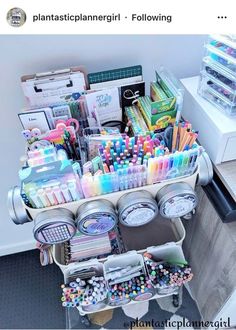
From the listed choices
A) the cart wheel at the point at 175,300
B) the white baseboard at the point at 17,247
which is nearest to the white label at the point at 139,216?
the cart wheel at the point at 175,300

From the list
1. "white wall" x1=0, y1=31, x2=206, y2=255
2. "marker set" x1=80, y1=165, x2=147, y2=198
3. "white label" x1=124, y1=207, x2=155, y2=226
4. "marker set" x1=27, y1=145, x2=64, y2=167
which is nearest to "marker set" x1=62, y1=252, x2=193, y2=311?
"white label" x1=124, y1=207, x2=155, y2=226

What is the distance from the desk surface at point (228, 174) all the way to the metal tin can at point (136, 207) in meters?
0.20

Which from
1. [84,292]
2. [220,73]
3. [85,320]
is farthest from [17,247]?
[220,73]

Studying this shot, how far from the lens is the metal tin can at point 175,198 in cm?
72

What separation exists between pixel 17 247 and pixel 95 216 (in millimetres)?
835

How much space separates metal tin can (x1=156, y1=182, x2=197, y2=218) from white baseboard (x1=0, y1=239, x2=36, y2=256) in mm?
851

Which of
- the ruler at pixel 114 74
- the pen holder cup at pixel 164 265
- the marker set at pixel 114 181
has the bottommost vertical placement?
the pen holder cup at pixel 164 265

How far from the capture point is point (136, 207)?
2.34 ft

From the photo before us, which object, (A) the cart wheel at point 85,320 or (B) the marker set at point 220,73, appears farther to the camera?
(A) the cart wheel at point 85,320

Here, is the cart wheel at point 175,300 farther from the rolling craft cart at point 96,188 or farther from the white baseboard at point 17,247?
the white baseboard at point 17,247

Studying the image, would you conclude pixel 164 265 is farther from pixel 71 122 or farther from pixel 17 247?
pixel 17 247

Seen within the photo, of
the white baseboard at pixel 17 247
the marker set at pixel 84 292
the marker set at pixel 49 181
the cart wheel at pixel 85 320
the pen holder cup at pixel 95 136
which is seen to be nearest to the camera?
the marker set at pixel 49 181
